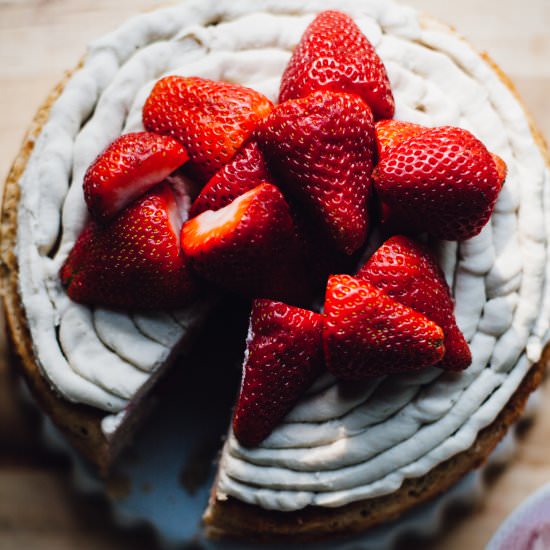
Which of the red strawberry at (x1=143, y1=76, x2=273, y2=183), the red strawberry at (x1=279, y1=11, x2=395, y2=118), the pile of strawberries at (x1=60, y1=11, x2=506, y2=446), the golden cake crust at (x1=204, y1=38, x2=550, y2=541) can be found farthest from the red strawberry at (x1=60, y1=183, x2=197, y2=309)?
the golden cake crust at (x1=204, y1=38, x2=550, y2=541)

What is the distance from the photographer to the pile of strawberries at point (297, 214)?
1.82m

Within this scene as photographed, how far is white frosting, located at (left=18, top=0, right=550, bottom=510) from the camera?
79.7 inches

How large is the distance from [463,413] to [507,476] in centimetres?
52

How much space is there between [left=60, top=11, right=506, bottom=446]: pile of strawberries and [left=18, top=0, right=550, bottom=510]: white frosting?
8cm

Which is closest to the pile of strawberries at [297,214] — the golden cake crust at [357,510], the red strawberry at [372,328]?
the red strawberry at [372,328]

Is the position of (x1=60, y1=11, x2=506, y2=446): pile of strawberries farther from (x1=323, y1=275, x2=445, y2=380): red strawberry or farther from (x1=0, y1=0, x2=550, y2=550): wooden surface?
(x1=0, y1=0, x2=550, y2=550): wooden surface

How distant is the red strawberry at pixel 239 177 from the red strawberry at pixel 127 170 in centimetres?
10

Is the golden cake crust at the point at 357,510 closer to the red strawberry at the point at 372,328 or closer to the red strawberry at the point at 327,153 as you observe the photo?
the red strawberry at the point at 372,328

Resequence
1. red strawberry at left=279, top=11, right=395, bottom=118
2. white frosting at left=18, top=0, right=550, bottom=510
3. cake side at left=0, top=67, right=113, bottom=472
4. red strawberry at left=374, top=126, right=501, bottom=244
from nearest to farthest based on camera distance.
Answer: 1. red strawberry at left=374, top=126, right=501, bottom=244
2. red strawberry at left=279, top=11, right=395, bottom=118
3. white frosting at left=18, top=0, right=550, bottom=510
4. cake side at left=0, top=67, right=113, bottom=472

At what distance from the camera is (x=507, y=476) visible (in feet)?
8.04

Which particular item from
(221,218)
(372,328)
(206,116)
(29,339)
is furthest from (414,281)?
(29,339)

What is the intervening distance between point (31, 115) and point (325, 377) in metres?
1.25

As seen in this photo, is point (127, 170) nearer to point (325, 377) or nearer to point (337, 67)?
point (337, 67)

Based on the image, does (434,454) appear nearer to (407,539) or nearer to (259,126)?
Result: (407,539)
